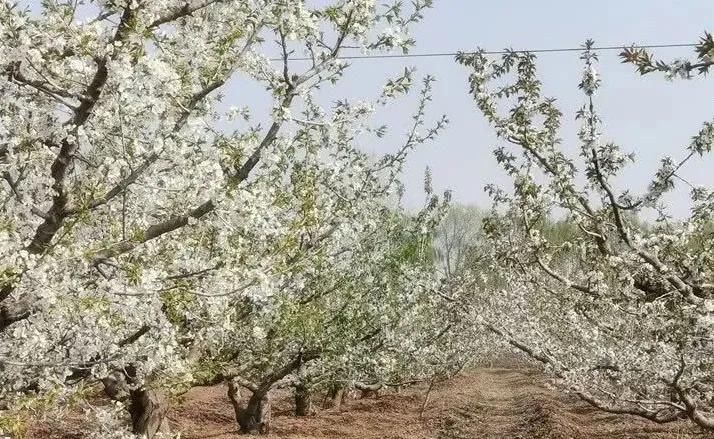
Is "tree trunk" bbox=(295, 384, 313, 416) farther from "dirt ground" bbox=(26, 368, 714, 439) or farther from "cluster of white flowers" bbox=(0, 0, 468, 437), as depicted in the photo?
"cluster of white flowers" bbox=(0, 0, 468, 437)

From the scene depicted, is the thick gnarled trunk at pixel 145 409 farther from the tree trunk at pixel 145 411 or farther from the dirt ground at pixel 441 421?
the dirt ground at pixel 441 421

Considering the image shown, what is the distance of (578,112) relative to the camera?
6.48 meters

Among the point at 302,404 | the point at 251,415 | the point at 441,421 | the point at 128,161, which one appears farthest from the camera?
the point at 302,404

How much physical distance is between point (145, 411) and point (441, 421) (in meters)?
12.4

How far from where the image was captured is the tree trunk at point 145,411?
13.0 metres

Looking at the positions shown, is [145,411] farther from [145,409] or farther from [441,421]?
[441,421]

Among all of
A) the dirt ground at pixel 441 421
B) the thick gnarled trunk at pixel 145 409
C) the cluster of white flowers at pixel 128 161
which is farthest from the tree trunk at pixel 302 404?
the cluster of white flowers at pixel 128 161

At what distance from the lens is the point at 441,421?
23.5 metres

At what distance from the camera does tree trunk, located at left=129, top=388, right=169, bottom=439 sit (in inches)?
513

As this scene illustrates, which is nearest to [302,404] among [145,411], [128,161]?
[145,411]

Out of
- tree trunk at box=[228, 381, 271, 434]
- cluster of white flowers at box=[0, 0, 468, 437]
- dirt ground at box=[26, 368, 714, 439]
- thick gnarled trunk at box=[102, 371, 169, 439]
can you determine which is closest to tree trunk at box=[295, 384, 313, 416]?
dirt ground at box=[26, 368, 714, 439]

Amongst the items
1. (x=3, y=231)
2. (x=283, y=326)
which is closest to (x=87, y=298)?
(x=3, y=231)

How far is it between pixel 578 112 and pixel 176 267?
3981mm

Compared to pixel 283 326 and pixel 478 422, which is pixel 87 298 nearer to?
pixel 283 326
